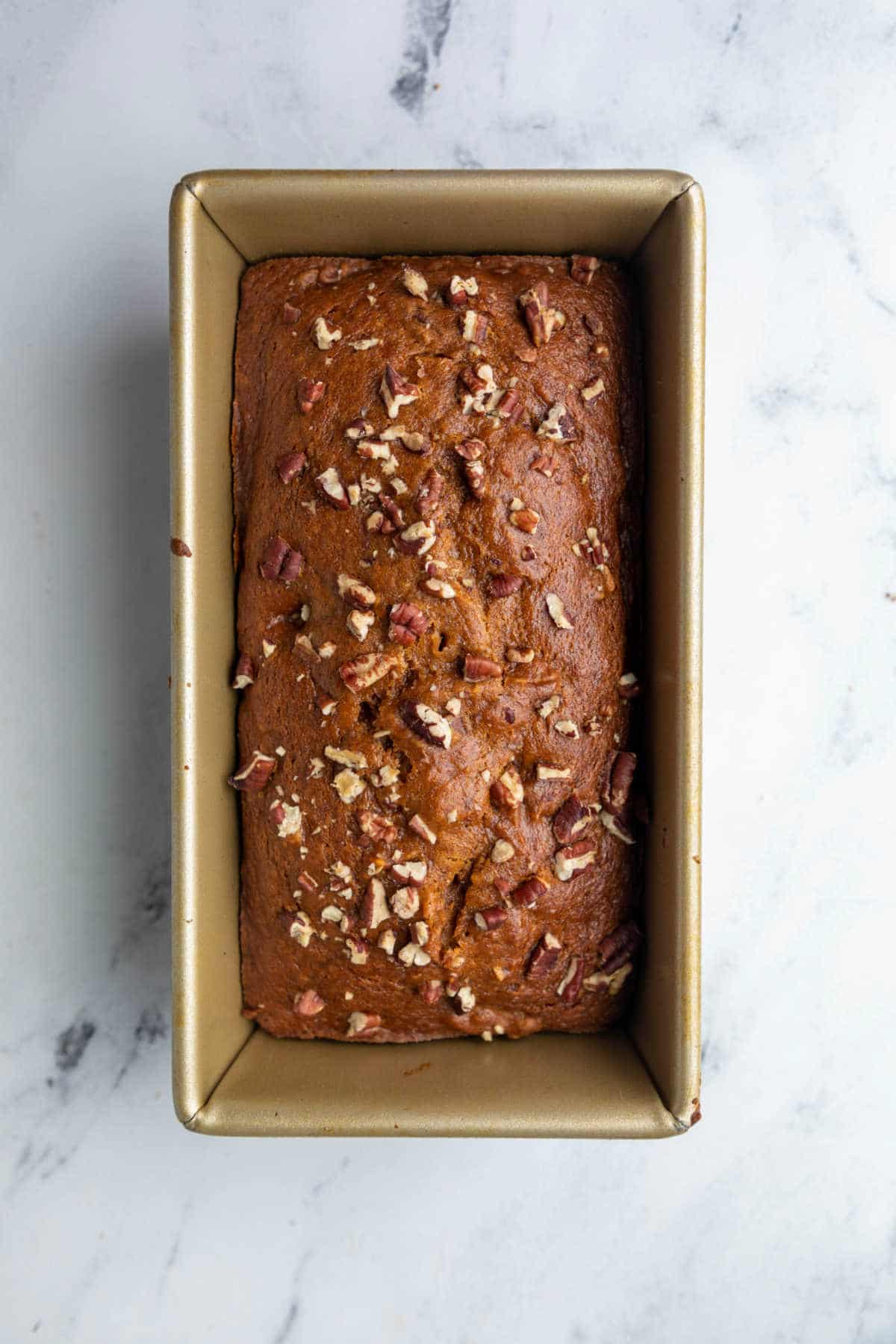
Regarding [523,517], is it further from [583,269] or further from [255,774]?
[255,774]

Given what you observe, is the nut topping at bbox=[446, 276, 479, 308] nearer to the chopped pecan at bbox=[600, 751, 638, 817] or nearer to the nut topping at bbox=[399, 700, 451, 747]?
the nut topping at bbox=[399, 700, 451, 747]

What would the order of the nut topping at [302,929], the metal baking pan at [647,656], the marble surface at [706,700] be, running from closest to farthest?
1. the metal baking pan at [647,656]
2. the nut topping at [302,929]
3. the marble surface at [706,700]

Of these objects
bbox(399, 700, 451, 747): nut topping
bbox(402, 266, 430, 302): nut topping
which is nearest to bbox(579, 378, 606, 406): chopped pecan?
bbox(402, 266, 430, 302): nut topping

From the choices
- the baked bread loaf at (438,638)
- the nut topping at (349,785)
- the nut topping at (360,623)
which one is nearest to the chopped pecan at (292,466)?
the baked bread loaf at (438,638)

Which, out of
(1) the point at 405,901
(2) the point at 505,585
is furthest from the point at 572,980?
(2) the point at 505,585

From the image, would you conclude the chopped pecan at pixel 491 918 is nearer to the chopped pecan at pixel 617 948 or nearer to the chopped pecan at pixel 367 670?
the chopped pecan at pixel 617 948
